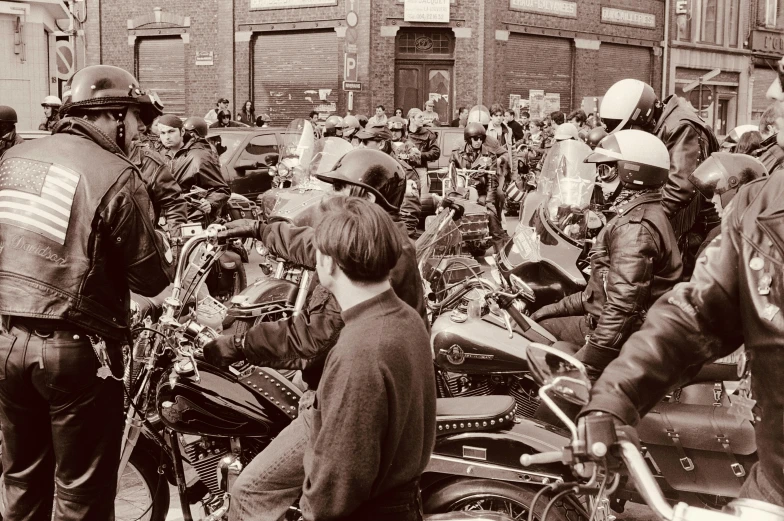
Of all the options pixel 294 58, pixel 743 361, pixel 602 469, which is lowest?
pixel 602 469

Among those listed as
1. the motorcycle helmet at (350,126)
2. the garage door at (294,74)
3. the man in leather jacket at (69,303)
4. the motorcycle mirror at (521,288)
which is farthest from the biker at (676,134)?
the garage door at (294,74)

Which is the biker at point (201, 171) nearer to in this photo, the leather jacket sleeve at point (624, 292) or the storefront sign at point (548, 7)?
the leather jacket sleeve at point (624, 292)

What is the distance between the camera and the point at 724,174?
221 inches

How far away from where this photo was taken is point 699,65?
3488 cm

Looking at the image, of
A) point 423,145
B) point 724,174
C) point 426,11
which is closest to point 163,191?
point 724,174

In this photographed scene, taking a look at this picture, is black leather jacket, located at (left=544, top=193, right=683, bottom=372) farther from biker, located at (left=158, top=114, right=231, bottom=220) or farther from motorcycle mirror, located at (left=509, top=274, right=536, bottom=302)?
biker, located at (left=158, top=114, right=231, bottom=220)

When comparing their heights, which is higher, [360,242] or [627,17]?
[627,17]

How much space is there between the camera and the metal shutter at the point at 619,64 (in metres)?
30.5

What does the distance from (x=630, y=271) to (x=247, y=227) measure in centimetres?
176

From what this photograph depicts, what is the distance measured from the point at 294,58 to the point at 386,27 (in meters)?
3.04

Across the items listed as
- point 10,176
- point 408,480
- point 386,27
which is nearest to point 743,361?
point 408,480

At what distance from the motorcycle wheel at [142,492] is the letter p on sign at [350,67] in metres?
22.7

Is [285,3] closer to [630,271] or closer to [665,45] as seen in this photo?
[665,45]

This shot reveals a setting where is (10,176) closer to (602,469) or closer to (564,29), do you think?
(602,469)
